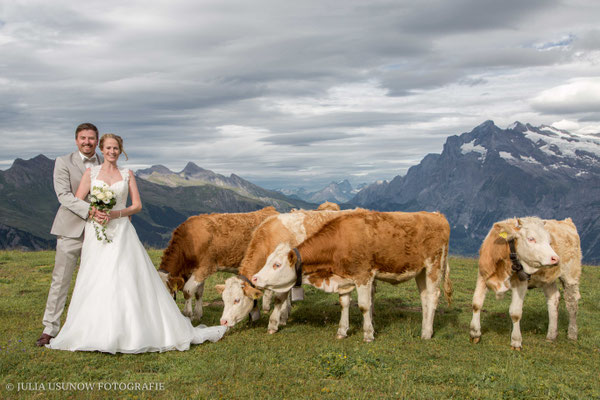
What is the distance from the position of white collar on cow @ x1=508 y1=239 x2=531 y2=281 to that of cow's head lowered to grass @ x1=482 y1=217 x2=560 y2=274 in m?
0.07

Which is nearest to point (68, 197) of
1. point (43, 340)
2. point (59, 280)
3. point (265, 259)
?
point (59, 280)

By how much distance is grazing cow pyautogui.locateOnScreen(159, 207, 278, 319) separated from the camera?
13422 mm

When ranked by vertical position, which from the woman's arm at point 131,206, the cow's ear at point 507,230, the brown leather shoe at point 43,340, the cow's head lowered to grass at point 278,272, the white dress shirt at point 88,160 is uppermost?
the white dress shirt at point 88,160

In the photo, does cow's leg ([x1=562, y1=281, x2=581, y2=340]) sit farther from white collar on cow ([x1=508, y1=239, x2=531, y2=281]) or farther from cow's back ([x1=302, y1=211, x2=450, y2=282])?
cow's back ([x1=302, y1=211, x2=450, y2=282])

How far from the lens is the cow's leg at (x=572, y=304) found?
12297 millimetres

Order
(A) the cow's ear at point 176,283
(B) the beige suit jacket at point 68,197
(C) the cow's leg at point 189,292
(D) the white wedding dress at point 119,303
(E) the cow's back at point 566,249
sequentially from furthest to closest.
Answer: (C) the cow's leg at point 189,292 < (A) the cow's ear at point 176,283 < (E) the cow's back at point 566,249 < (B) the beige suit jacket at point 68,197 < (D) the white wedding dress at point 119,303

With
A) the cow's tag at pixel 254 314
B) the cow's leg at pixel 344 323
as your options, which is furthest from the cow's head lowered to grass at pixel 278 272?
the cow's tag at pixel 254 314

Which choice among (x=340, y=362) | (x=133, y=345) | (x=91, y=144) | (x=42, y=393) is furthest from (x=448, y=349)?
(x=91, y=144)

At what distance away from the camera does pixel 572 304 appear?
40.9 feet

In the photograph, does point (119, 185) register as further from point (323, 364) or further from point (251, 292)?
point (323, 364)

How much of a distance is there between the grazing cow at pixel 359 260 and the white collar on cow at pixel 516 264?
2009 mm

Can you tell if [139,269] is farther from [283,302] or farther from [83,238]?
[283,302]

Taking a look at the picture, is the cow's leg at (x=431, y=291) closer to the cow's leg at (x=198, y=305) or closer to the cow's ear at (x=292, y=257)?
the cow's ear at (x=292, y=257)

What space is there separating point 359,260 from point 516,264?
12.4ft
